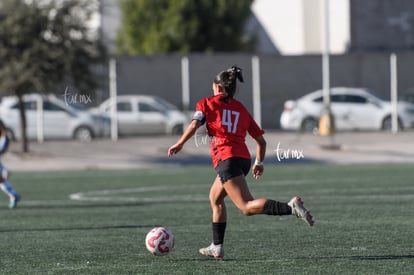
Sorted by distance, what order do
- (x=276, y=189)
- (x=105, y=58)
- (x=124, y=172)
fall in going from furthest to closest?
(x=105, y=58), (x=124, y=172), (x=276, y=189)

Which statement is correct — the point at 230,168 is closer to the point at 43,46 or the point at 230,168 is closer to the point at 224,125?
the point at 224,125

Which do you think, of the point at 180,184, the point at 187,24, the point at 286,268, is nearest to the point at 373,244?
the point at 286,268

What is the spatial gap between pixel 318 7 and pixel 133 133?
22.7m

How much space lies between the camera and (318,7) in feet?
174

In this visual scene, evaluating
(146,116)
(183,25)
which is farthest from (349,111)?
(183,25)

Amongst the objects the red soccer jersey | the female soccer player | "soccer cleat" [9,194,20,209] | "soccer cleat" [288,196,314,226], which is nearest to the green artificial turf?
"soccer cleat" [9,194,20,209]

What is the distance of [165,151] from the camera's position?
3105 centimetres

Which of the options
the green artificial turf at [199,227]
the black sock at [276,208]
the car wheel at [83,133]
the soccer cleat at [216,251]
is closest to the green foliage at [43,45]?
the car wheel at [83,133]

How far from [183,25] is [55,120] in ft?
56.3

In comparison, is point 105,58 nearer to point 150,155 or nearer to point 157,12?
point 150,155

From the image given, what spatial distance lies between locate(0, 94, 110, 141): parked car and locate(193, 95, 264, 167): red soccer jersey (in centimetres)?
2182

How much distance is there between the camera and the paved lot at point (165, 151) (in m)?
29.6

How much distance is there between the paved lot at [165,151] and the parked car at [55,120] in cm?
68

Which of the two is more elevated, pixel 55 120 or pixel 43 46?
pixel 43 46
